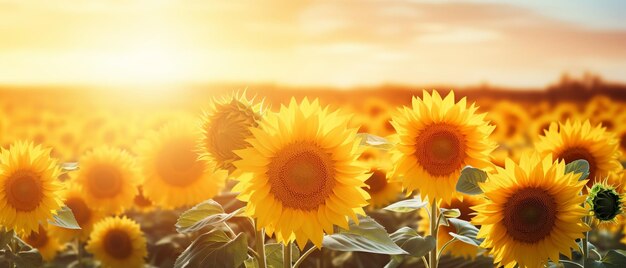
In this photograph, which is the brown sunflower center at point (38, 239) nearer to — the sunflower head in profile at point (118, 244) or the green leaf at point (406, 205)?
the sunflower head in profile at point (118, 244)

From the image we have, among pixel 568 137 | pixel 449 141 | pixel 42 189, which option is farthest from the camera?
pixel 568 137

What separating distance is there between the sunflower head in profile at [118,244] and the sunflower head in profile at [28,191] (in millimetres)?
1688

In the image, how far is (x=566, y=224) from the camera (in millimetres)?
3033

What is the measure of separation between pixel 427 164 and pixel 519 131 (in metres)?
8.66

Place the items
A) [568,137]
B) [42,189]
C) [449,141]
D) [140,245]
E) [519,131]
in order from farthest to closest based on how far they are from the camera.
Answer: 1. [519,131]
2. [140,245]
3. [568,137]
4. [42,189]
5. [449,141]

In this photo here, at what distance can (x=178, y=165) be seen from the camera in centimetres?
463

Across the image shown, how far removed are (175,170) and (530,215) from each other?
7.67 feet

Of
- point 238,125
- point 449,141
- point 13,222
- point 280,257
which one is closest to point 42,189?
point 13,222

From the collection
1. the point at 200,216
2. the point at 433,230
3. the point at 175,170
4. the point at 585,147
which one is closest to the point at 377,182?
the point at 175,170

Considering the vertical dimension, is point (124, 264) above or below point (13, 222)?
below

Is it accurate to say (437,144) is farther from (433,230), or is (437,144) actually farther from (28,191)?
(28,191)

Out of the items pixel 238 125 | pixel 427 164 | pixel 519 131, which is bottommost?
pixel 519 131

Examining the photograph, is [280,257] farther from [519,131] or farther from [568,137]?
[519,131]

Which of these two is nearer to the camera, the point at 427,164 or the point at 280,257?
the point at 280,257
